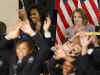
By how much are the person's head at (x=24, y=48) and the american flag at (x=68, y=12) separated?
62cm

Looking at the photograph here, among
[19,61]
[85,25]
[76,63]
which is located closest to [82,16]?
[85,25]

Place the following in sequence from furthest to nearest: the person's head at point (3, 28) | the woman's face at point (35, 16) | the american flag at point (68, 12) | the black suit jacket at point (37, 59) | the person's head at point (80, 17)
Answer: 1. the american flag at point (68, 12)
2. the person's head at point (3, 28)
3. the person's head at point (80, 17)
4. the woman's face at point (35, 16)
5. the black suit jacket at point (37, 59)

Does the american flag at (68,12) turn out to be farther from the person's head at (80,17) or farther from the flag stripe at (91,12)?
the person's head at (80,17)

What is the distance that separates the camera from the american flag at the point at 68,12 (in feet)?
9.44

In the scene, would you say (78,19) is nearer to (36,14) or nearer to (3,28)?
(36,14)

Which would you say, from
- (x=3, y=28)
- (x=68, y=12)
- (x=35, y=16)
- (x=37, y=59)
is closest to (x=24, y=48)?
(x=37, y=59)

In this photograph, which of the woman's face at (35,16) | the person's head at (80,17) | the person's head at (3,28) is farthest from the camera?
the person's head at (3,28)

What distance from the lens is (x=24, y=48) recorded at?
7.36 ft

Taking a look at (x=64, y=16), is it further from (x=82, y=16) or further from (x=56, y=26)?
(x=82, y=16)

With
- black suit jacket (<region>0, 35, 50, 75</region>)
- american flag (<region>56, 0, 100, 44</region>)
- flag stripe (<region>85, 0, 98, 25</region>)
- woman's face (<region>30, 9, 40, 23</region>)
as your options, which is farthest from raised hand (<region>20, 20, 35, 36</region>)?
flag stripe (<region>85, 0, 98, 25</region>)

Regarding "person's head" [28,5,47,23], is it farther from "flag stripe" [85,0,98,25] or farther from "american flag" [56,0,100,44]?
"flag stripe" [85,0,98,25]

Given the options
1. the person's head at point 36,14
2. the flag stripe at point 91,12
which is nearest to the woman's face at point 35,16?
the person's head at point 36,14

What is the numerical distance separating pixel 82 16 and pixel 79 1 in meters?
0.32

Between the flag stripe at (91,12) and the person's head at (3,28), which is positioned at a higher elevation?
the flag stripe at (91,12)
